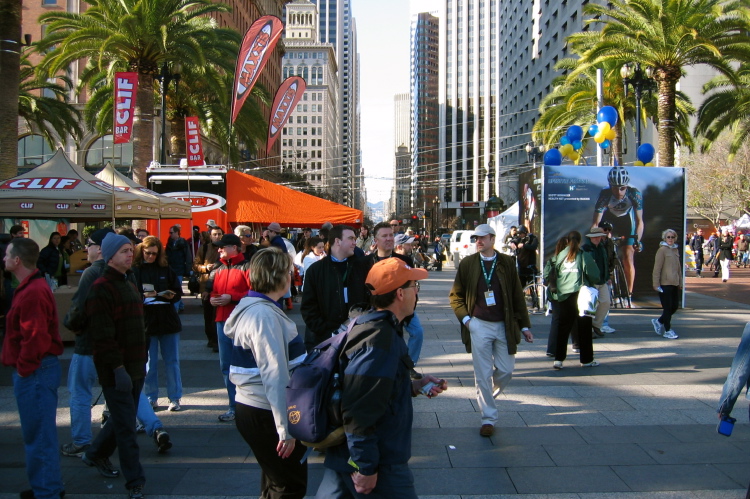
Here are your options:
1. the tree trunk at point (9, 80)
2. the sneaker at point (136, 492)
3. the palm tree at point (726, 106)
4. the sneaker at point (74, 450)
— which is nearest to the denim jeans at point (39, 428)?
the sneaker at point (136, 492)

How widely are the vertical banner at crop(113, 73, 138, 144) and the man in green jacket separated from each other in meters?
13.8

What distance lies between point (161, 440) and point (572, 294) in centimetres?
537

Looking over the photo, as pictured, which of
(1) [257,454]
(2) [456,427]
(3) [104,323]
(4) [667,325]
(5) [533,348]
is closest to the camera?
(1) [257,454]

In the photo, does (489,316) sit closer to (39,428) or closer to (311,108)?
(39,428)

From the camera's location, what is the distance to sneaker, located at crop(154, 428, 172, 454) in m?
5.24

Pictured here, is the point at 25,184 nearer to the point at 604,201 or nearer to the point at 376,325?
the point at 376,325

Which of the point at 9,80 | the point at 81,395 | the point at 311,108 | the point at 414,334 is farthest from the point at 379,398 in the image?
the point at 311,108

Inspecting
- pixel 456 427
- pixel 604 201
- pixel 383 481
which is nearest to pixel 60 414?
pixel 456 427

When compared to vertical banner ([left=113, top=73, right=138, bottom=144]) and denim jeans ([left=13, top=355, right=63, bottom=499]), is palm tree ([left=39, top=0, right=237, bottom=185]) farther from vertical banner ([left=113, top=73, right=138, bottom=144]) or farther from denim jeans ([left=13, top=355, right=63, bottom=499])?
denim jeans ([left=13, top=355, right=63, bottom=499])

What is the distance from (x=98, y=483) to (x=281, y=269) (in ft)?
8.24

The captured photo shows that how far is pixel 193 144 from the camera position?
1967 centimetres

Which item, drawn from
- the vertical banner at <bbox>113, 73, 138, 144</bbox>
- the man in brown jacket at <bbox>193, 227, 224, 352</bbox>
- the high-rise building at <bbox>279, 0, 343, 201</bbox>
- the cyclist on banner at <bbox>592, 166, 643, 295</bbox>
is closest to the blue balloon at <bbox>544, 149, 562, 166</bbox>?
the cyclist on banner at <bbox>592, 166, 643, 295</bbox>

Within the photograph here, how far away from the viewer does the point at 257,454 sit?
3.42 metres

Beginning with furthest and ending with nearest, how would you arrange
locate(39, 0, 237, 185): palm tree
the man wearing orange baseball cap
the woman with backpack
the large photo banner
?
1. locate(39, 0, 237, 185): palm tree
2. the large photo banner
3. the woman with backpack
4. the man wearing orange baseball cap
